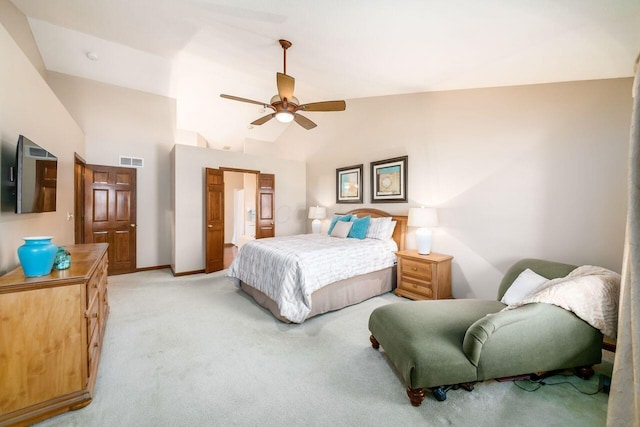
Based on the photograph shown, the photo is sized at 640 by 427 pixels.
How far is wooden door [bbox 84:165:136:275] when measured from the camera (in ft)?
14.7

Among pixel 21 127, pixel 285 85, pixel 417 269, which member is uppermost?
pixel 285 85

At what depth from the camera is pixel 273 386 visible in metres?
1.83

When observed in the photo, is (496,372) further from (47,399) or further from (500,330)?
(47,399)

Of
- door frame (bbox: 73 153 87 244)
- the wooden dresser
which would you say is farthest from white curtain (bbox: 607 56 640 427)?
door frame (bbox: 73 153 87 244)

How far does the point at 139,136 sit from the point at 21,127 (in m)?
3.18

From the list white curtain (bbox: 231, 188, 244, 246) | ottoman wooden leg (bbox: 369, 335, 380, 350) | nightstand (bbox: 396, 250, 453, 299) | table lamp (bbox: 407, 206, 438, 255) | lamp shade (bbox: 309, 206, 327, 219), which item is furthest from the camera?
white curtain (bbox: 231, 188, 244, 246)

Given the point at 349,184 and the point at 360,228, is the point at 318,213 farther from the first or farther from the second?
the point at 360,228

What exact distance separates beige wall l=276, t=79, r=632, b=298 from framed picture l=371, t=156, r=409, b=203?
124 millimetres

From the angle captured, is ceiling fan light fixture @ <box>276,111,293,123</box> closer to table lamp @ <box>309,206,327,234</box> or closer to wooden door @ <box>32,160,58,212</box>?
wooden door @ <box>32,160,58,212</box>

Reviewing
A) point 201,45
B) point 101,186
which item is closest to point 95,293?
point 201,45

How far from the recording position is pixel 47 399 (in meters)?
1.55

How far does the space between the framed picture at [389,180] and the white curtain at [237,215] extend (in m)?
5.30

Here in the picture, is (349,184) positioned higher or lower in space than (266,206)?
higher

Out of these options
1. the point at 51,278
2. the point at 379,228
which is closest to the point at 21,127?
the point at 51,278
